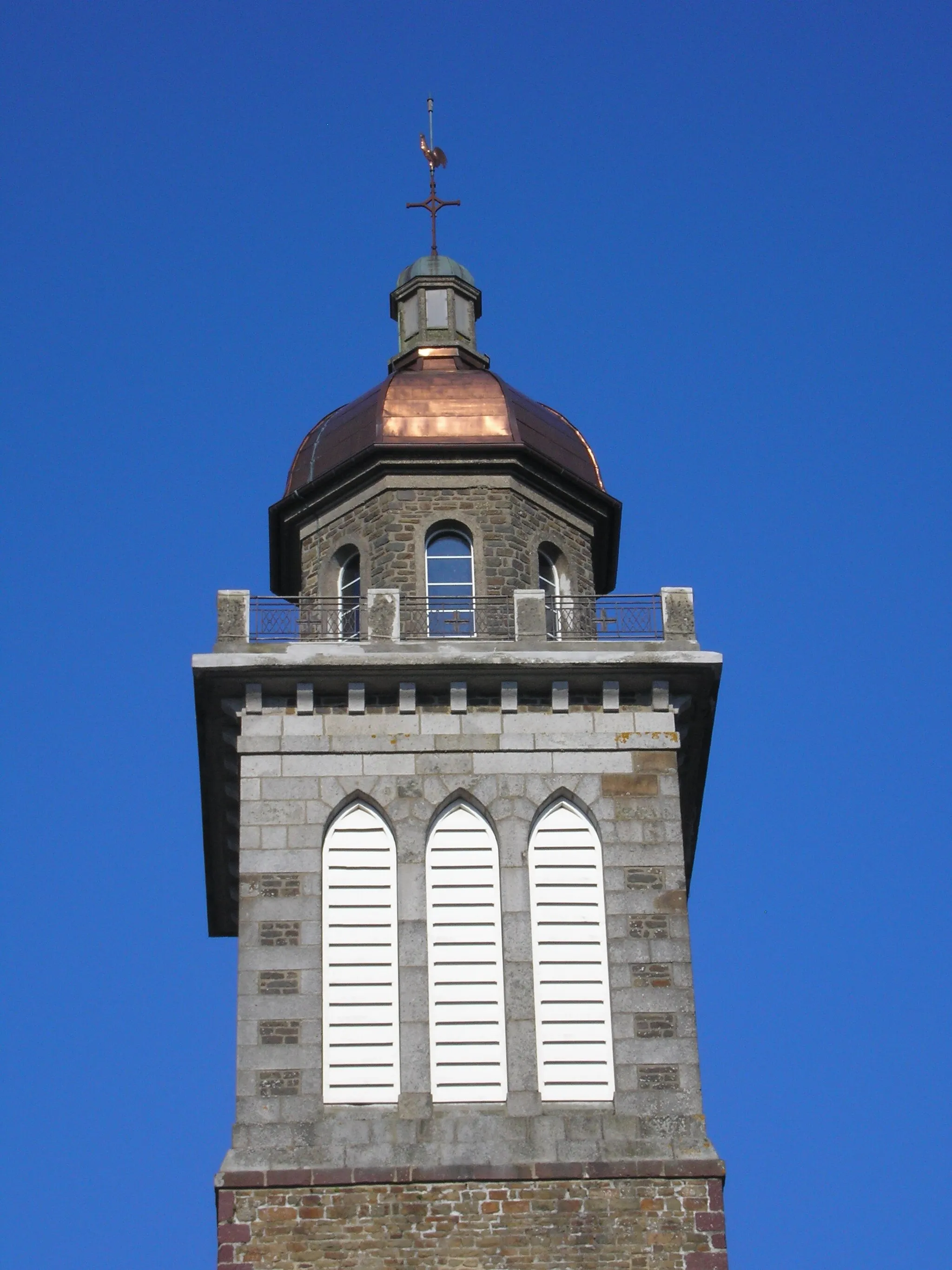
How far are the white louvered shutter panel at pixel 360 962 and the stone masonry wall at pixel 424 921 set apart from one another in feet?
0.52

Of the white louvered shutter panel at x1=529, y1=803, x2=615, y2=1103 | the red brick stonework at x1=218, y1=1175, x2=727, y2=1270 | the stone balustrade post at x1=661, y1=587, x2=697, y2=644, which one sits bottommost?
the red brick stonework at x1=218, y1=1175, x2=727, y2=1270

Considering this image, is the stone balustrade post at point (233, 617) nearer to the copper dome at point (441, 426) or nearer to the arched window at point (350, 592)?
the arched window at point (350, 592)

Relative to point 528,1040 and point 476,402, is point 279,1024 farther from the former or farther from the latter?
point 476,402

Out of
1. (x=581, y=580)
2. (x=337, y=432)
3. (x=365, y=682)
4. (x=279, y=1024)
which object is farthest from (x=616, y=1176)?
(x=337, y=432)

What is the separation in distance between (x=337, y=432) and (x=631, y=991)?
11.3m

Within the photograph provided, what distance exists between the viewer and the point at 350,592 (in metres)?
40.5

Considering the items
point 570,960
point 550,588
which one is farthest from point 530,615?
point 570,960

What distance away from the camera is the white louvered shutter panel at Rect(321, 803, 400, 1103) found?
113ft

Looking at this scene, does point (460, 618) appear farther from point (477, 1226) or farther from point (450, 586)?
point (477, 1226)

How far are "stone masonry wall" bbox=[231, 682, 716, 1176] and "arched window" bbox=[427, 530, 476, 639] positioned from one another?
1757mm

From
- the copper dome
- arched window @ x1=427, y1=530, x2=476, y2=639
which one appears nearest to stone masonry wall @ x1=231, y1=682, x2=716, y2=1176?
arched window @ x1=427, y1=530, x2=476, y2=639

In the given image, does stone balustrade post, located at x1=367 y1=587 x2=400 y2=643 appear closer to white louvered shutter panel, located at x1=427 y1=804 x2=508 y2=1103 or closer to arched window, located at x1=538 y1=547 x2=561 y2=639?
arched window, located at x1=538 y1=547 x2=561 y2=639

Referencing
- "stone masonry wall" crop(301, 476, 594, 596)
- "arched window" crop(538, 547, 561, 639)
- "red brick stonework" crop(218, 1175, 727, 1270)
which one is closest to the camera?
"red brick stonework" crop(218, 1175, 727, 1270)

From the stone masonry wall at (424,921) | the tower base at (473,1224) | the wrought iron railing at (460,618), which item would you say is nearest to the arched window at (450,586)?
the wrought iron railing at (460,618)
